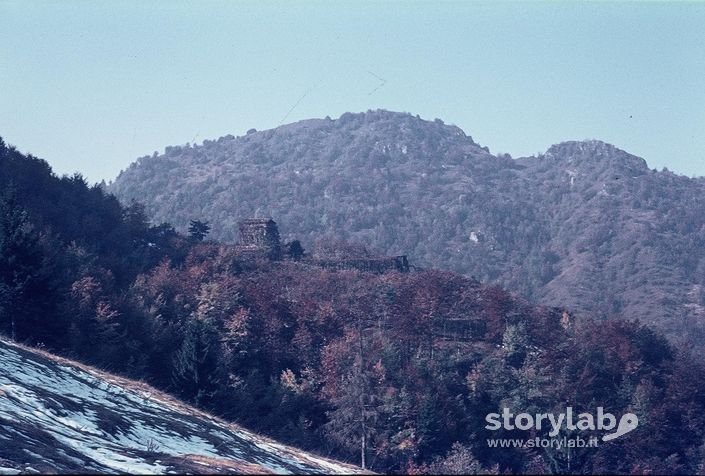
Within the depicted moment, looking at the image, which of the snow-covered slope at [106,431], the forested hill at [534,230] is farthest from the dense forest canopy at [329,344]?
the forested hill at [534,230]

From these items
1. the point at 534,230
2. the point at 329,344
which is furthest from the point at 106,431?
the point at 534,230

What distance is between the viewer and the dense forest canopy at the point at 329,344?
29672 mm

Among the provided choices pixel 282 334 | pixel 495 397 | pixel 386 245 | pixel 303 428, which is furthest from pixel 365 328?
pixel 386 245

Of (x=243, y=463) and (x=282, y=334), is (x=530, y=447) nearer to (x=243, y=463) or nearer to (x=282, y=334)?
(x=282, y=334)

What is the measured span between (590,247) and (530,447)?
132 m

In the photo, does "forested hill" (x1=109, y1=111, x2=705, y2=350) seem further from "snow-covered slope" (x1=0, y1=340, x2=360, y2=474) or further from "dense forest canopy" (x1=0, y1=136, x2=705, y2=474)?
"snow-covered slope" (x1=0, y1=340, x2=360, y2=474)

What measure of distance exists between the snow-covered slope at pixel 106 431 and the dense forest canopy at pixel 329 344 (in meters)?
8.43

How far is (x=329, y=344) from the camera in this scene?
4697 cm

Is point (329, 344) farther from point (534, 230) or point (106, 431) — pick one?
point (534, 230)

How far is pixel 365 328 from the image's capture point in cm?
5153

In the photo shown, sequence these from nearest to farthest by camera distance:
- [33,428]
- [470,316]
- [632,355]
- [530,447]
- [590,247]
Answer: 1. [33,428]
2. [530,447]
3. [632,355]
4. [470,316]
5. [590,247]

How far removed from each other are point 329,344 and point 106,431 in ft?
116

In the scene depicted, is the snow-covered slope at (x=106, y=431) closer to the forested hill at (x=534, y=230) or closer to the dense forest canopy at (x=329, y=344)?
the dense forest canopy at (x=329, y=344)

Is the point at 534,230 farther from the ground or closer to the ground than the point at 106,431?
farther from the ground
